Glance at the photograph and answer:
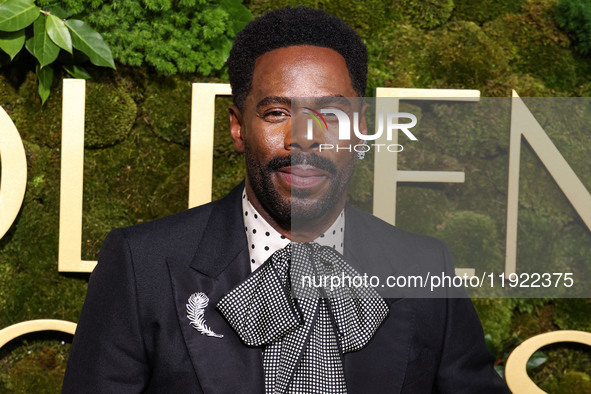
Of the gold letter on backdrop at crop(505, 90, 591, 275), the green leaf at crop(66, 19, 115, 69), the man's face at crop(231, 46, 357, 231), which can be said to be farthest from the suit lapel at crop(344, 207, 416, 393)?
the green leaf at crop(66, 19, 115, 69)

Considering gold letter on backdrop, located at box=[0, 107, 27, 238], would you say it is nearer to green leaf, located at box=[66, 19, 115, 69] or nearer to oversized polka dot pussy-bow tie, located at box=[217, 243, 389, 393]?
green leaf, located at box=[66, 19, 115, 69]

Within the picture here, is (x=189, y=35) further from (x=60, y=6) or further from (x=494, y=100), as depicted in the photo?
(x=494, y=100)

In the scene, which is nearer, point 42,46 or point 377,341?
point 377,341

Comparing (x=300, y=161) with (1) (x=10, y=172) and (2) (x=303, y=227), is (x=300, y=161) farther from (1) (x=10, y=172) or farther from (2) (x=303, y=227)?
(1) (x=10, y=172)

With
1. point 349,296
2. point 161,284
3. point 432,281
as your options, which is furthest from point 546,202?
point 161,284

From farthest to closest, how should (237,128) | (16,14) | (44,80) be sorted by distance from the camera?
(44,80) < (16,14) < (237,128)

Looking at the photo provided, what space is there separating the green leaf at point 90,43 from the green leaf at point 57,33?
0.03m

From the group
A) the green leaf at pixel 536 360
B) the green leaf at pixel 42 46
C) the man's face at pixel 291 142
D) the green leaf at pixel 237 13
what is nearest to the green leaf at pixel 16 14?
the green leaf at pixel 42 46

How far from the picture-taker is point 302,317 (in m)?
1.24

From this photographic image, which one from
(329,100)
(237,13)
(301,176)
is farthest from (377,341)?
(237,13)

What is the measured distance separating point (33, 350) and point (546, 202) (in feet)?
5.46

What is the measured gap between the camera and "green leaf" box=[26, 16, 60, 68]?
1.78 m

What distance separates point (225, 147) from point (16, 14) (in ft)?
2.36

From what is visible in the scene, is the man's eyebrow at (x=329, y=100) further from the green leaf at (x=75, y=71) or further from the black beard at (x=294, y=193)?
the green leaf at (x=75, y=71)
